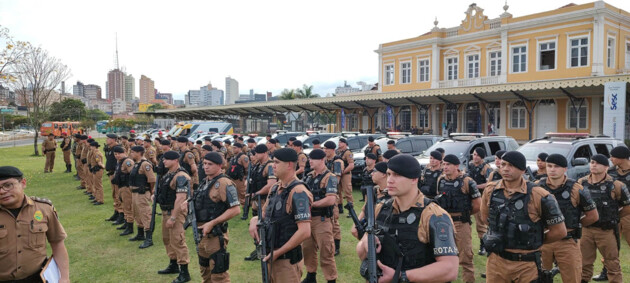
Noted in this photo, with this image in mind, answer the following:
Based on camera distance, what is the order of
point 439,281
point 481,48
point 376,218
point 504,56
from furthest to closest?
1. point 481,48
2. point 504,56
3. point 376,218
4. point 439,281

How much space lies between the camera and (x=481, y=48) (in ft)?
104

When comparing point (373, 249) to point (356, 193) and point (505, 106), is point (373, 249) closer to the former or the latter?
point (356, 193)

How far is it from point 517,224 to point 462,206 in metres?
1.94

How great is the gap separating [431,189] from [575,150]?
471cm

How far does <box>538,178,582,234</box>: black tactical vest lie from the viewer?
4.61 m

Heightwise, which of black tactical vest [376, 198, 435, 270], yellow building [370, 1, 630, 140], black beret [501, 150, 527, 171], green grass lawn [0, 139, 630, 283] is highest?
yellow building [370, 1, 630, 140]

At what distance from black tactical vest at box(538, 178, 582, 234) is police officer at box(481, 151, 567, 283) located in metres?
0.95

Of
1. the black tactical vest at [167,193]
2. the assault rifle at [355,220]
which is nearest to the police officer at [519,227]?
the assault rifle at [355,220]

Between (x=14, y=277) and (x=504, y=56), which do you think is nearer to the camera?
(x=14, y=277)

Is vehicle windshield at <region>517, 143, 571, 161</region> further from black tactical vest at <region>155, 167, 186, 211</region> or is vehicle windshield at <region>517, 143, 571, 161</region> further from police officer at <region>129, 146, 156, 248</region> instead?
police officer at <region>129, 146, 156, 248</region>

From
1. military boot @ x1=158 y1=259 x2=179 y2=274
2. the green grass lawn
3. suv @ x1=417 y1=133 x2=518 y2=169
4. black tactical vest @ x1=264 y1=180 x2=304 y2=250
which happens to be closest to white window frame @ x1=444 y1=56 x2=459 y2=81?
suv @ x1=417 y1=133 x2=518 y2=169

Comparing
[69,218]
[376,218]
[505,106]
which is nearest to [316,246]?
[376,218]

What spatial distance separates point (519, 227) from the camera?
3.79 metres

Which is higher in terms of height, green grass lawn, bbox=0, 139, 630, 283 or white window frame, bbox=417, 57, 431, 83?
white window frame, bbox=417, 57, 431, 83
